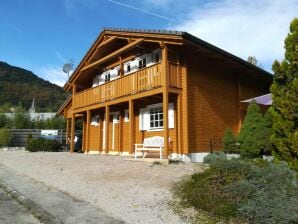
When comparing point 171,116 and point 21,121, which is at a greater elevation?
point 21,121

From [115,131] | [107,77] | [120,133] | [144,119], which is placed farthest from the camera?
[107,77]

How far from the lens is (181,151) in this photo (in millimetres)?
15570

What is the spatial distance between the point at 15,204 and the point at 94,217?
259 centimetres

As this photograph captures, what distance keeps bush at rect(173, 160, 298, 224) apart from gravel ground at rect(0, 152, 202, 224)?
695mm

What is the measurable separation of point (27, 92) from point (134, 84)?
6990cm

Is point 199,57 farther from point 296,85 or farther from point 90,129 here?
point 90,129

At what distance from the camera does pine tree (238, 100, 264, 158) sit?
44.1 ft

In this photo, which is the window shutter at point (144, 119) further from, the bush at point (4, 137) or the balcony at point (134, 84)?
the bush at point (4, 137)

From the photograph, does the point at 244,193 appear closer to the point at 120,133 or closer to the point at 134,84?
the point at 134,84

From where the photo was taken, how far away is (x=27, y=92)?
81062 mm

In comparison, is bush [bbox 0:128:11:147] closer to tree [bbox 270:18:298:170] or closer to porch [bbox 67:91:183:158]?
porch [bbox 67:91:183:158]

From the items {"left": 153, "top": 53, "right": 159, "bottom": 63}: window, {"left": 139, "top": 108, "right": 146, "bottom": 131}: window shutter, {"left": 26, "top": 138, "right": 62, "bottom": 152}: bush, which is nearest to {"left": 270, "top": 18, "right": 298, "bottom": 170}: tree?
{"left": 153, "top": 53, "right": 159, "bottom": 63}: window

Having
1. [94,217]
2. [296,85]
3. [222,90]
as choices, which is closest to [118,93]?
[222,90]

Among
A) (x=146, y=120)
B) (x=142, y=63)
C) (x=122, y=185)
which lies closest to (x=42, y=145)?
(x=146, y=120)
